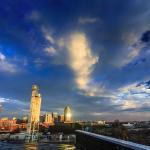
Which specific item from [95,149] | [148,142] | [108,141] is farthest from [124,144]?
[95,149]

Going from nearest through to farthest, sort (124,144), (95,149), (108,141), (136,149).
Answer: (136,149)
(124,144)
(108,141)
(95,149)

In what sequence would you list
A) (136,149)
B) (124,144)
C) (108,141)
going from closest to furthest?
(136,149) < (124,144) < (108,141)

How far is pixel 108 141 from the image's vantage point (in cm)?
7850

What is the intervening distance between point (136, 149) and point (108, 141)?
82.3 feet

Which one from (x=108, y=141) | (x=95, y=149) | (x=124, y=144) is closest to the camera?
(x=124, y=144)

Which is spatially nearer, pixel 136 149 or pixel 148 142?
pixel 136 149

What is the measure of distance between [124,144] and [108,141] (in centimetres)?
1694

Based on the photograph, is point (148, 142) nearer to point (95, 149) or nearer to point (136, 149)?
point (136, 149)

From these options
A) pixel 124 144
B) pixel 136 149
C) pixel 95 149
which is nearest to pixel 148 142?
pixel 124 144

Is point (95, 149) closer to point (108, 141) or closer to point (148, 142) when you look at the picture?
point (108, 141)

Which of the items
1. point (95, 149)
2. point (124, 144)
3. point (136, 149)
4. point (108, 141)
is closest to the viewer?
point (136, 149)

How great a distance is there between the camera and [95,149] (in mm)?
102812

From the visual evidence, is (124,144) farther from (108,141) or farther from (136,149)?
(108,141)

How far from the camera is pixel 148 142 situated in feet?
213
